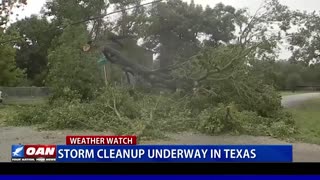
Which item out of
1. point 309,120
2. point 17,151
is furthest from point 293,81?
point 17,151

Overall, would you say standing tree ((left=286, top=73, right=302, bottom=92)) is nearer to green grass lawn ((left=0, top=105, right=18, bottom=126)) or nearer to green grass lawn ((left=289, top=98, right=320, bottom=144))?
green grass lawn ((left=289, top=98, right=320, bottom=144))

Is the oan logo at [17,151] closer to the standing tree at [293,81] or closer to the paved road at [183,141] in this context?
the paved road at [183,141]

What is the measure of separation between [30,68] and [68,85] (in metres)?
2.01

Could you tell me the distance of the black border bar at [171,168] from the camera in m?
2.06

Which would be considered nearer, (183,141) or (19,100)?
(183,141)

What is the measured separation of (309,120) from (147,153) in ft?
2.95

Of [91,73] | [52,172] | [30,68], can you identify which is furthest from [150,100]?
[52,172]

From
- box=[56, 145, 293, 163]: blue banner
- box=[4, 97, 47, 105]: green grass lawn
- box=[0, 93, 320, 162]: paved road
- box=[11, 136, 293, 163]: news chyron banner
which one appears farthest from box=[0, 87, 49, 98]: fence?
box=[56, 145, 293, 163]: blue banner

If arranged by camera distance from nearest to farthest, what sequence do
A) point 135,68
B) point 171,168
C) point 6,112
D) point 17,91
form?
point 171,168
point 17,91
point 6,112
point 135,68

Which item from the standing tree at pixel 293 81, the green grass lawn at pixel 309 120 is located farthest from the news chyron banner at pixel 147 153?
the standing tree at pixel 293 81

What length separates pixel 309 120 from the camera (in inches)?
90.4

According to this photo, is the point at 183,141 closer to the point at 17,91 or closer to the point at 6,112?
the point at 17,91

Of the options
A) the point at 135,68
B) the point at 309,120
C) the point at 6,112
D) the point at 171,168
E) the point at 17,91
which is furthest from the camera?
the point at 135,68

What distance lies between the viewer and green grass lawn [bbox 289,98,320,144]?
223cm
